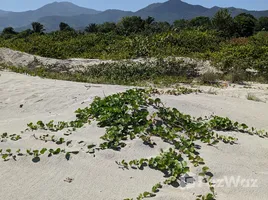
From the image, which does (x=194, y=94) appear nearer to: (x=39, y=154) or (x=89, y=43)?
(x=39, y=154)

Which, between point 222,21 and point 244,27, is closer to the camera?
point 222,21

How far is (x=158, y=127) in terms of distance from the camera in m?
4.53

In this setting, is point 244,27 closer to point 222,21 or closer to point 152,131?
point 222,21

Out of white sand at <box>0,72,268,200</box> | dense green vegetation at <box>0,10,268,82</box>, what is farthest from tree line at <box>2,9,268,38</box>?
white sand at <box>0,72,268,200</box>

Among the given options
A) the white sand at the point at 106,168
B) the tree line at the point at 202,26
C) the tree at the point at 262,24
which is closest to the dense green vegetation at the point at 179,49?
the tree line at the point at 202,26

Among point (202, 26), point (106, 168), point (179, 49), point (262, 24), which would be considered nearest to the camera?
point (106, 168)

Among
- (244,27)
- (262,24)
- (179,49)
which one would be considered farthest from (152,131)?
(262,24)

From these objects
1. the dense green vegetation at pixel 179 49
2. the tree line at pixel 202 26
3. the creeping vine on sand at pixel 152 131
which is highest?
Answer: the tree line at pixel 202 26

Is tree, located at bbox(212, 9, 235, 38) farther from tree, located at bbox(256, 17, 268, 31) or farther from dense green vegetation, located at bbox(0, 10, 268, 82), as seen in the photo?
tree, located at bbox(256, 17, 268, 31)

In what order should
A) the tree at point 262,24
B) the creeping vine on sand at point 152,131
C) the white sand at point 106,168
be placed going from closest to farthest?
the white sand at point 106,168 < the creeping vine on sand at point 152,131 < the tree at point 262,24

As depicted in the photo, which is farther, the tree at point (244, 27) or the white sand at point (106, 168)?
the tree at point (244, 27)

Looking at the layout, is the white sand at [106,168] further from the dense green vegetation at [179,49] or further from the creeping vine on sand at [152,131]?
the dense green vegetation at [179,49]

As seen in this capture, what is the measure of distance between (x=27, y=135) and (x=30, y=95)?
2545mm

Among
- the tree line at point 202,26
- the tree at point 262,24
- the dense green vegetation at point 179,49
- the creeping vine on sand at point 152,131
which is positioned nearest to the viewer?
the creeping vine on sand at point 152,131
